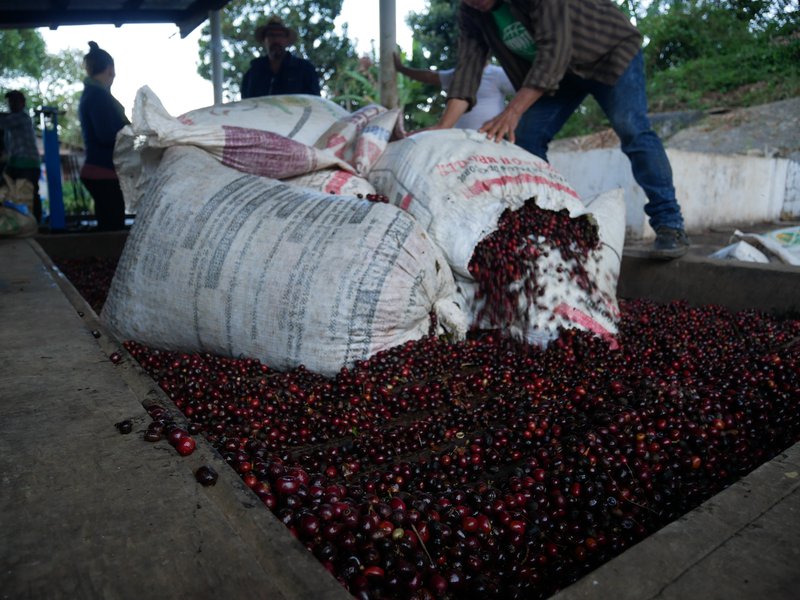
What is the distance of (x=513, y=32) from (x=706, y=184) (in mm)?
4717

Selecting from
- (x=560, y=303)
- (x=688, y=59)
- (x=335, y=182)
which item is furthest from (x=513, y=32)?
(x=688, y=59)

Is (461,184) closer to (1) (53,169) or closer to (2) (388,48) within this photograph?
(2) (388,48)

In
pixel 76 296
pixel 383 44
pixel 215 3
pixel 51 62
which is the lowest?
pixel 76 296

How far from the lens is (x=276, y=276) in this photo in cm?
190

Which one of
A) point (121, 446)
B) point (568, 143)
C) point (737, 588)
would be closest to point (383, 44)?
point (121, 446)

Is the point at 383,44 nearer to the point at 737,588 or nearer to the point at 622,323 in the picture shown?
the point at 622,323

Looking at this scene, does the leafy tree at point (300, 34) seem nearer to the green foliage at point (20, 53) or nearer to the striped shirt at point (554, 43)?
the green foliage at point (20, 53)

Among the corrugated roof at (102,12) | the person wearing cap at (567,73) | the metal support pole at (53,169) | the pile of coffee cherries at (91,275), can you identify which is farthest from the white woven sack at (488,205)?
the corrugated roof at (102,12)

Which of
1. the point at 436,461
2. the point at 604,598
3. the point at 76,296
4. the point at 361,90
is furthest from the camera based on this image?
the point at 361,90

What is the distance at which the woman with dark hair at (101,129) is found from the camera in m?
4.70

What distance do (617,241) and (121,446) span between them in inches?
84.9

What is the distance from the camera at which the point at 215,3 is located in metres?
6.82

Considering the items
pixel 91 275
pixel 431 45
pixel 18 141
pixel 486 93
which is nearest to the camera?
pixel 91 275

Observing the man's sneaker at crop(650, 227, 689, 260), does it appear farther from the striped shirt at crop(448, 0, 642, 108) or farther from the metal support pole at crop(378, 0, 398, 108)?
the metal support pole at crop(378, 0, 398, 108)
